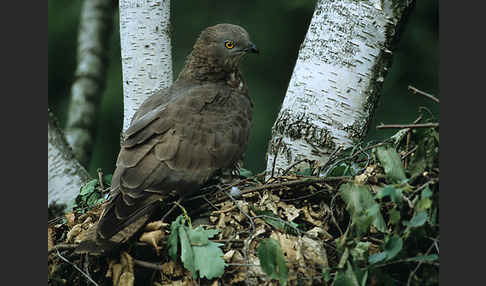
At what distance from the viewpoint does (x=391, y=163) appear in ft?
9.40

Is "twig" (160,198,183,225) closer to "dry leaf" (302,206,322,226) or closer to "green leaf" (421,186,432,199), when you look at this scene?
"dry leaf" (302,206,322,226)

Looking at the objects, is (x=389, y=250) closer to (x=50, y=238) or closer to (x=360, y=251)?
(x=360, y=251)

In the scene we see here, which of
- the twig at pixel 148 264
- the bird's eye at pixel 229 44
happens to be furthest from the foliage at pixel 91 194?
the bird's eye at pixel 229 44

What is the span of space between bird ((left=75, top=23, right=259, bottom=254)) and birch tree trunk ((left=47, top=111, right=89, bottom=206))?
83 cm

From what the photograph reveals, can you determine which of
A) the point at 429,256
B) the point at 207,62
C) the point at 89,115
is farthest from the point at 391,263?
the point at 89,115

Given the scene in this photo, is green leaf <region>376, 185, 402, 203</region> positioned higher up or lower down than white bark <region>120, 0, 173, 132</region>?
lower down

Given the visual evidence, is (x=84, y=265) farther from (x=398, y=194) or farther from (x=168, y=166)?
(x=398, y=194)

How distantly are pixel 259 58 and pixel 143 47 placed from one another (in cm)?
276

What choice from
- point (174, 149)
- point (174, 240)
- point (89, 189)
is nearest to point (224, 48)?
point (174, 149)

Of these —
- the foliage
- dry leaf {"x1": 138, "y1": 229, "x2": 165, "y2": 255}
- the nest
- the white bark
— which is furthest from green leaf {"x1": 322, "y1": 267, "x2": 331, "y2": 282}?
the white bark

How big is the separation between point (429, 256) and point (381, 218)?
300mm

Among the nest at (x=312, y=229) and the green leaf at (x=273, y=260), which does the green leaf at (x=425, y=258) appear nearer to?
the nest at (x=312, y=229)

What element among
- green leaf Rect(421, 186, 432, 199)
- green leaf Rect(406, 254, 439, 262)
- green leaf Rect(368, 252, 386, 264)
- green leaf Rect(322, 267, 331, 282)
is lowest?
green leaf Rect(322, 267, 331, 282)

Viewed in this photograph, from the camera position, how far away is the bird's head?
165 inches
